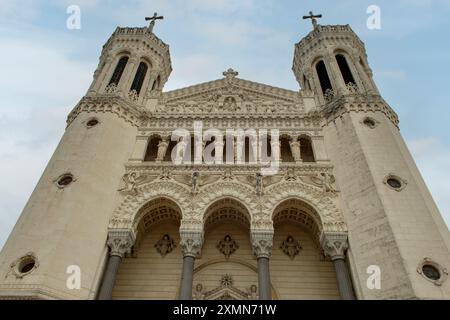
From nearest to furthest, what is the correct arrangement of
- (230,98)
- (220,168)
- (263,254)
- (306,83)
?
(263,254) → (220,168) → (230,98) → (306,83)

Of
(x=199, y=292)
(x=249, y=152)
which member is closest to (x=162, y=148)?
(x=249, y=152)

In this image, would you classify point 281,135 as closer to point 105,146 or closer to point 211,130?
point 211,130

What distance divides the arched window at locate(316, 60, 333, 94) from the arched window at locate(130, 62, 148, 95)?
11.3m

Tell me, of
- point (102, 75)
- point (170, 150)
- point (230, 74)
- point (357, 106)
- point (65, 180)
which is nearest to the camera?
point (65, 180)

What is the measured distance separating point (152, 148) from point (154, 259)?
6.27 m

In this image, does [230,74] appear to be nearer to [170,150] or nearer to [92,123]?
[170,150]

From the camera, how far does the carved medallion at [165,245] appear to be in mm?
15648

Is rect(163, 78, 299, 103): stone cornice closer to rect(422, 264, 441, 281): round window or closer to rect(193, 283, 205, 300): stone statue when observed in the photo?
rect(193, 283, 205, 300): stone statue

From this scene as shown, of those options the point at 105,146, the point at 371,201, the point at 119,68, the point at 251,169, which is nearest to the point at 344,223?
the point at 371,201

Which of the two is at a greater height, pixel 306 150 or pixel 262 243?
pixel 306 150

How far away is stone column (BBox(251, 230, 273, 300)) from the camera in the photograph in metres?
12.5

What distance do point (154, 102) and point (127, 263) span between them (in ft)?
31.4

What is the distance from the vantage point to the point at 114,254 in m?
13.3
